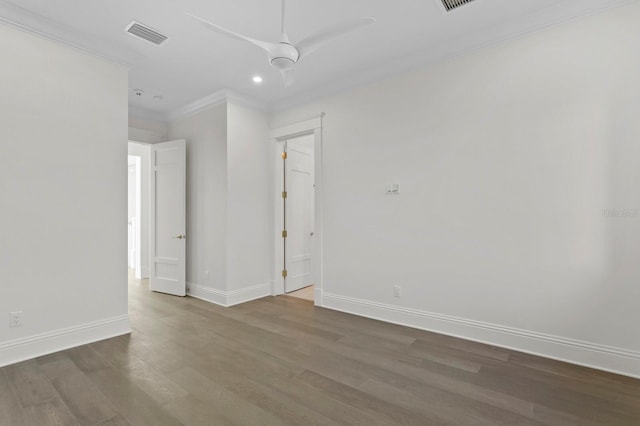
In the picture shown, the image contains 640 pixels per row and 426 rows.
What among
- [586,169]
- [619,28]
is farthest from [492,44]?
[586,169]

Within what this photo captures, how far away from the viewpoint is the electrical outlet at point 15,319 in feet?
8.54

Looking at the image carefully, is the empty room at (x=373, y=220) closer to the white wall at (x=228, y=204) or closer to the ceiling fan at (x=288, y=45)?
the ceiling fan at (x=288, y=45)

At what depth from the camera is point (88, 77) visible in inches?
121

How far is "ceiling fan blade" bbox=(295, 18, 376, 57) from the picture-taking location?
6.20 feet

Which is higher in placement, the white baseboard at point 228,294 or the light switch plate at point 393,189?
the light switch plate at point 393,189

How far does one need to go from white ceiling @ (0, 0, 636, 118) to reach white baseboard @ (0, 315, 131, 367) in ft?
8.95

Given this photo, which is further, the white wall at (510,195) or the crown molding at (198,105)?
the crown molding at (198,105)

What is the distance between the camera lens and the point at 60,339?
2842 millimetres

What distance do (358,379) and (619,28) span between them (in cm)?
344

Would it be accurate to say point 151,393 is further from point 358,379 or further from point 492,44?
point 492,44

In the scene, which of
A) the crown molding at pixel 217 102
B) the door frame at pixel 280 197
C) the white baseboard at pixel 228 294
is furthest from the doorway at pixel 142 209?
the door frame at pixel 280 197

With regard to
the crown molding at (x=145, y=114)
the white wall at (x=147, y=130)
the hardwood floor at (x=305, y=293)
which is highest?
the crown molding at (x=145, y=114)

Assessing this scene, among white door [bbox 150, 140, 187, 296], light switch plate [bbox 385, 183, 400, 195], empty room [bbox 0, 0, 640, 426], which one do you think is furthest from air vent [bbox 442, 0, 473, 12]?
white door [bbox 150, 140, 187, 296]

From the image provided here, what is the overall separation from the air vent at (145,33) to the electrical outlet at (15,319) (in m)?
2.71
